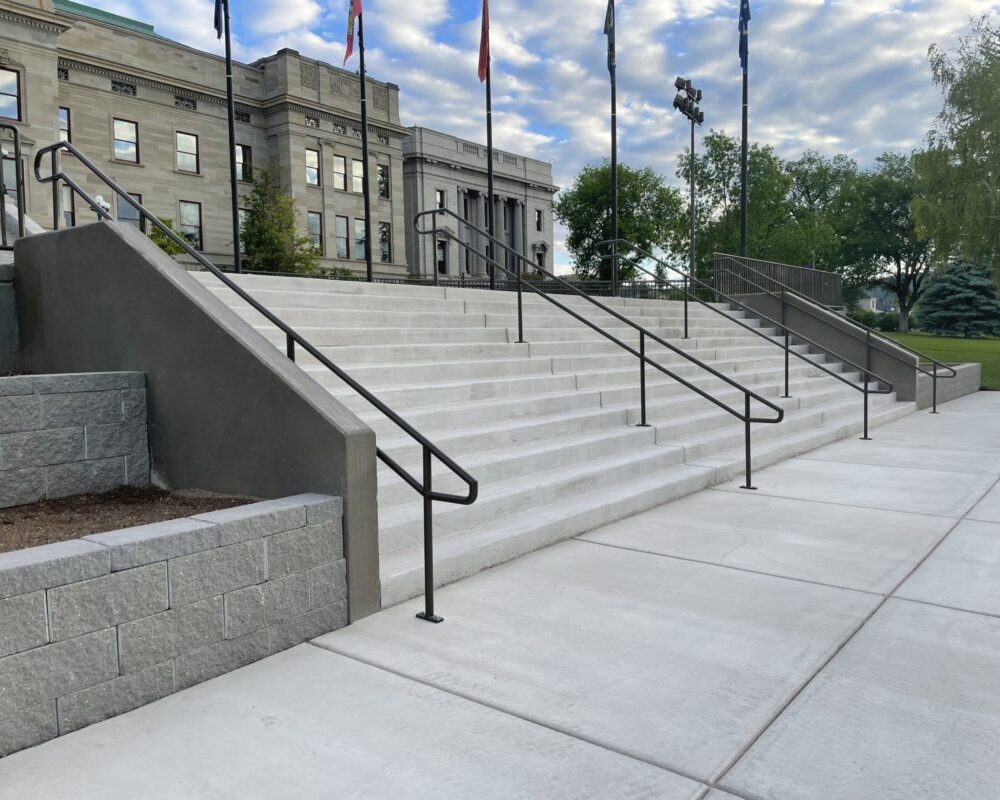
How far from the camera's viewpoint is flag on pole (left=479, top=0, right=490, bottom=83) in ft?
67.4

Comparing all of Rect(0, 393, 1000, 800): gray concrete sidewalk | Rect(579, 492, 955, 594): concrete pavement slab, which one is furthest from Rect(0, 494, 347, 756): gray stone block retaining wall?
Rect(579, 492, 955, 594): concrete pavement slab

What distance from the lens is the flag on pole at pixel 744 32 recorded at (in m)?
20.7

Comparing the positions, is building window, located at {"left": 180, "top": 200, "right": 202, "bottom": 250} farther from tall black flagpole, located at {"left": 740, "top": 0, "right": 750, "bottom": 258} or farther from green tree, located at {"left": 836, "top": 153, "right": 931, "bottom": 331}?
green tree, located at {"left": 836, "top": 153, "right": 931, "bottom": 331}

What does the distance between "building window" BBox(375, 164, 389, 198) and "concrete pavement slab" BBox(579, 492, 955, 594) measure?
40.0 meters

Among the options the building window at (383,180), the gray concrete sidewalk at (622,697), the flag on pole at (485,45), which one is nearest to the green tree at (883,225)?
the building window at (383,180)

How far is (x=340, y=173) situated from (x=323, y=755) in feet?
136

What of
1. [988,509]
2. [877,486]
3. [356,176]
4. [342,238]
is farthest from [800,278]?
[356,176]

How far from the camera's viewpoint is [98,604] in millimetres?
2992

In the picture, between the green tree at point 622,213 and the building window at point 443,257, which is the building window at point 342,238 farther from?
the green tree at point 622,213

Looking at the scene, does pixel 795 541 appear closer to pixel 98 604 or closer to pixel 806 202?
pixel 98 604

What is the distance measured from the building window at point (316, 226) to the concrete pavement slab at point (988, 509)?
3572cm

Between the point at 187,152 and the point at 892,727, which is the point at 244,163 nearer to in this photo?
the point at 187,152

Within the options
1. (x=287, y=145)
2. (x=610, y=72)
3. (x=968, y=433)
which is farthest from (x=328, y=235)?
(x=968, y=433)

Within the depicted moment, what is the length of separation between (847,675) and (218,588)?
8.98 feet
